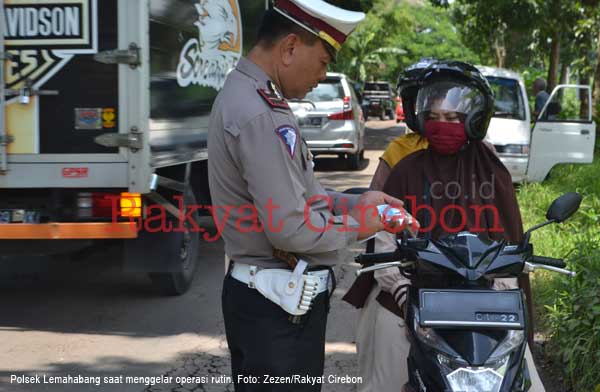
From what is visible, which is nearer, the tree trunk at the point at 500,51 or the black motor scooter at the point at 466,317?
the black motor scooter at the point at 466,317

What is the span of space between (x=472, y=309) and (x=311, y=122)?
486 inches

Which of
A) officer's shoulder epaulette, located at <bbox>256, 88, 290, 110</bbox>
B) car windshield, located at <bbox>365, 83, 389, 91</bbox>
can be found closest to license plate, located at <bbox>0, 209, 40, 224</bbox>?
officer's shoulder epaulette, located at <bbox>256, 88, 290, 110</bbox>

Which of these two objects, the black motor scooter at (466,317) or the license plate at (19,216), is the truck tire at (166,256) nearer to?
the license plate at (19,216)

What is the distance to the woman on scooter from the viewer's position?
2.99 m

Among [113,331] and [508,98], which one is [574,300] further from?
[508,98]

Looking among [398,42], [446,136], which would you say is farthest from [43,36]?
[398,42]

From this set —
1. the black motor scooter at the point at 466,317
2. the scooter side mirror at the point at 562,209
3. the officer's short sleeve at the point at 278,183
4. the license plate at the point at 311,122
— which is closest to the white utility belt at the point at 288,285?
the officer's short sleeve at the point at 278,183

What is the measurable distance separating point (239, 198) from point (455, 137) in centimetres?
102

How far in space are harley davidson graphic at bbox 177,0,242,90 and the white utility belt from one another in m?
3.56

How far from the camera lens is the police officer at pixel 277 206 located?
7.67ft

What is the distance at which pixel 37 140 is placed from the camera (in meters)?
→ 5.12

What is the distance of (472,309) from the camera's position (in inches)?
91.7

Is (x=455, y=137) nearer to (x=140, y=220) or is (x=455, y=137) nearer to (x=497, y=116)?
(x=140, y=220)

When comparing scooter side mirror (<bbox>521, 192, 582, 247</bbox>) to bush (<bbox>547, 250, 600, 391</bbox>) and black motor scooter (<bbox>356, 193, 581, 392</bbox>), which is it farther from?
bush (<bbox>547, 250, 600, 391</bbox>)
